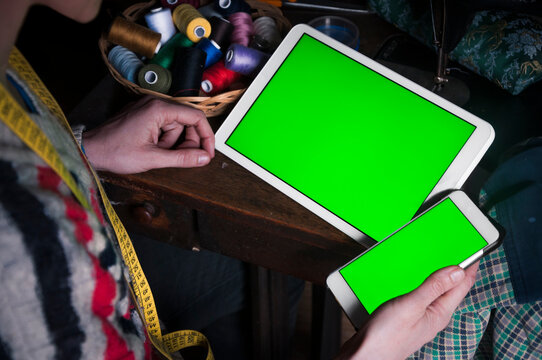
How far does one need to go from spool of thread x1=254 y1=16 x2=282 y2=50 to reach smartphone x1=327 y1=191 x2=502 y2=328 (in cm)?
47

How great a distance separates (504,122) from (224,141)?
548mm

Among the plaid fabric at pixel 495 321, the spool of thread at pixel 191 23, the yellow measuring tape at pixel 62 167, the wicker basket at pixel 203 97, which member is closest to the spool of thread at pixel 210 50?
the spool of thread at pixel 191 23

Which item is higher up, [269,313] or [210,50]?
[210,50]

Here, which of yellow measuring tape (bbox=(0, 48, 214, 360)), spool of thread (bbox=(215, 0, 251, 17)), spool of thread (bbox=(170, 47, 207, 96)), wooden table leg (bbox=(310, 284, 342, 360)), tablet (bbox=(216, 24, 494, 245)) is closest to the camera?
yellow measuring tape (bbox=(0, 48, 214, 360))

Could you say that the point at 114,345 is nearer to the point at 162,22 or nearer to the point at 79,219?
the point at 79,219

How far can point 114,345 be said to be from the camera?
47 centimetres

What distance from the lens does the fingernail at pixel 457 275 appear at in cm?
62

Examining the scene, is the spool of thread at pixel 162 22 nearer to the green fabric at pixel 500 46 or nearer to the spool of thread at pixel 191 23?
the spool of thread at pixel 191 23

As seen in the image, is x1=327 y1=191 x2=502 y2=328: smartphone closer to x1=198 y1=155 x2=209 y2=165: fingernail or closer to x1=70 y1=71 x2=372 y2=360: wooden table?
x1=70 y1=71 x2=372 y2=360: wooden table

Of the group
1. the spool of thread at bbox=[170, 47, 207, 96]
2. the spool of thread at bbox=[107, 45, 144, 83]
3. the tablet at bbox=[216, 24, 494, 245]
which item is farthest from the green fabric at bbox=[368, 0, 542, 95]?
the spool of thread at bbox=[107, 45, 144, 83]

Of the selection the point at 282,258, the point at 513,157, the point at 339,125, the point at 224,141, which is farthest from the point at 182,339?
the point at 513,157

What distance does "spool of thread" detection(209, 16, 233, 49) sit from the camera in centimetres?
96

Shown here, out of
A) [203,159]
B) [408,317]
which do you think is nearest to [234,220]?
[203,159]

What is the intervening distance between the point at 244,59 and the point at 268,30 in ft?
0.41
